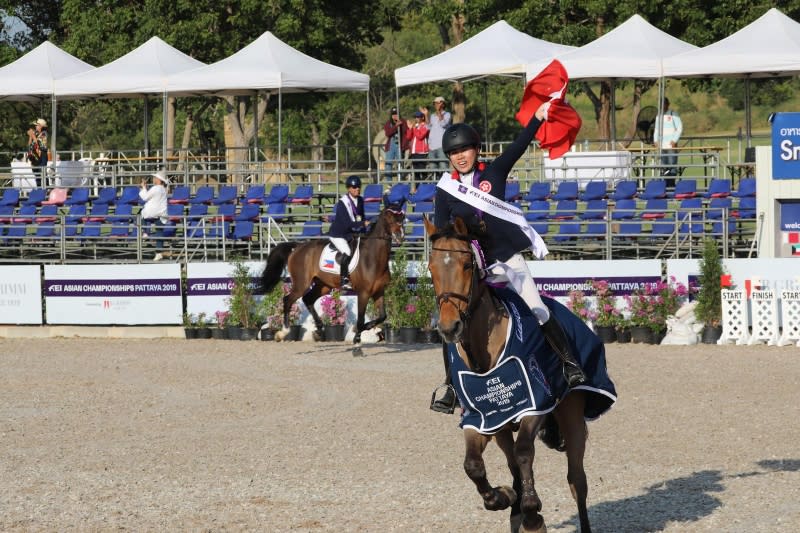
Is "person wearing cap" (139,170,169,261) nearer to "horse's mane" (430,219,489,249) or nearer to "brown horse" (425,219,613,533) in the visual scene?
"horse's mane" (430,219,489,249)

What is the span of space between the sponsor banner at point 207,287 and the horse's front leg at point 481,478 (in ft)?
53.5

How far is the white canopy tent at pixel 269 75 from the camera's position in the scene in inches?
1198

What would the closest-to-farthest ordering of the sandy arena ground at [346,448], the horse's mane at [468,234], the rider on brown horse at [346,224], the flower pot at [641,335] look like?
the horse's mane at [468,234] → the sandy arena ground at [346,448] → the rider on brown horse at [346,224] → the flower pot at [641,335]

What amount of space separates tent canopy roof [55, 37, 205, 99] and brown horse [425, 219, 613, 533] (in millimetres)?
24519

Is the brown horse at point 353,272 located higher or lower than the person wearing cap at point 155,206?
lower

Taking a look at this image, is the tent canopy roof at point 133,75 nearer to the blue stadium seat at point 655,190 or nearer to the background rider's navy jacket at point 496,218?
the blue stadium seat at point 655,190

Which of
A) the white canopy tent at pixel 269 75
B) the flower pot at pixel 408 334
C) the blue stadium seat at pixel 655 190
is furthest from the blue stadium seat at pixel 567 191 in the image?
the white canopy tent at pixel 269 75

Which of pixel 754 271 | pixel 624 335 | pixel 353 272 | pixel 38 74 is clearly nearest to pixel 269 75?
pixel 38 74

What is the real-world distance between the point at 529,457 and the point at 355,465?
3872mm

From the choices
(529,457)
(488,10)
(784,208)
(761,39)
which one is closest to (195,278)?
(784,208)


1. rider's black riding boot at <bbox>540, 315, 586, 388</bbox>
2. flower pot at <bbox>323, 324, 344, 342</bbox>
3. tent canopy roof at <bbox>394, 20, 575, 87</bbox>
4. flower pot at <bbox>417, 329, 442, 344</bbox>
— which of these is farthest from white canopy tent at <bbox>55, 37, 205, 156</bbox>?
rider's black riding boot at <bbox>540, 315, 586, 388</bbox>

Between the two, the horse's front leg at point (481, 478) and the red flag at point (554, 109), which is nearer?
the horse's front leg at point (481, 478)

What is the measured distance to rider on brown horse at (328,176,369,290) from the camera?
2169cm

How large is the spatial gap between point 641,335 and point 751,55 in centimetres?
783
